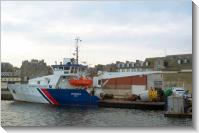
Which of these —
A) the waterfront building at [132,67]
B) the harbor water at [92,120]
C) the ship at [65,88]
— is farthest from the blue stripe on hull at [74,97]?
the waterfront building at [132,67]

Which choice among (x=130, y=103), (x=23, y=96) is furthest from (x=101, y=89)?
(x=23, y=96)

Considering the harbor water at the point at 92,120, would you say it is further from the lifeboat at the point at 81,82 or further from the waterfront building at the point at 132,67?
the waterfront building at the point at 132,67

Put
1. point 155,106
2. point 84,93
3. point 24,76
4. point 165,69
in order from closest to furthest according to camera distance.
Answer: point 155,106
point 84,93
point 165,69
point 24,76

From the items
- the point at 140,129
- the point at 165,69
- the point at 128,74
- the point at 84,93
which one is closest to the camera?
A: the point at 140,129

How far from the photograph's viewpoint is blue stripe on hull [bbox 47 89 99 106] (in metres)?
18.5

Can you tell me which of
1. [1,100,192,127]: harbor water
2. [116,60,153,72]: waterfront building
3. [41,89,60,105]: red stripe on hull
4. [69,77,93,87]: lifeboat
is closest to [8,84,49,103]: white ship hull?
[41,89,60,105]: red stripe on hull

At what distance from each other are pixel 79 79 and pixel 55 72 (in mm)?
1454

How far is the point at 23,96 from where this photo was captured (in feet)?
68.7

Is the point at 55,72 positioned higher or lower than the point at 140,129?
higher

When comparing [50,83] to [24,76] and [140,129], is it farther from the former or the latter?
[140,129]

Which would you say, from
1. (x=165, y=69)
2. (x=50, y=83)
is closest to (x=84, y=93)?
(x=50, y=83)

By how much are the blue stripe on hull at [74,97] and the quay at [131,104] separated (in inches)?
20.2

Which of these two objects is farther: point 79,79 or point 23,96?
point 23,96

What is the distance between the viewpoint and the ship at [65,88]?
18.6 meters
